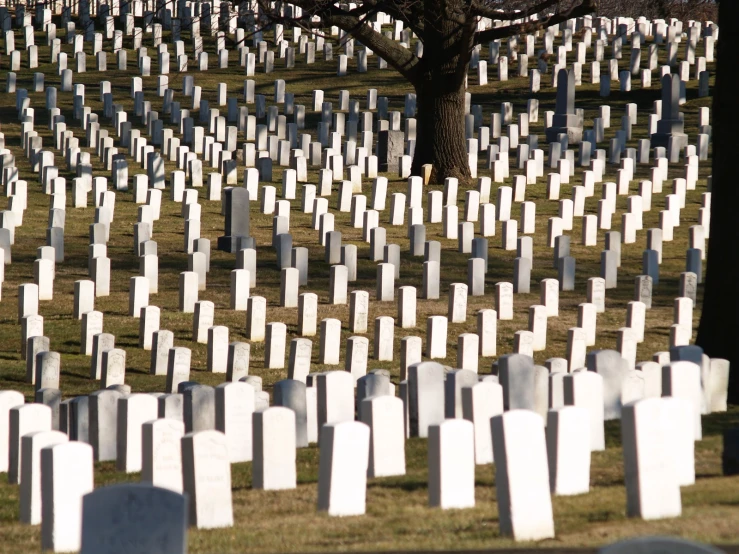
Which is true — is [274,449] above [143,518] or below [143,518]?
below

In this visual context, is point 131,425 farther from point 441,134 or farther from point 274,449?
point 441,134

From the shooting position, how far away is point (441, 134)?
19.9 metres

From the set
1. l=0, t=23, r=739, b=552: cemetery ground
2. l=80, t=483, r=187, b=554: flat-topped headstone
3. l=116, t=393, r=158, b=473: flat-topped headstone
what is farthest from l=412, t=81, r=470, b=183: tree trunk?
l=80, t=483, r=187, b=554: flat-topped headstone

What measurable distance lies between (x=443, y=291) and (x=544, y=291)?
58.8 inches

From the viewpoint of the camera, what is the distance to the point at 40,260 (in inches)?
485

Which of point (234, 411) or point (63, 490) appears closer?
point (63, 490)

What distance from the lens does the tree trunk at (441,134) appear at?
777 inches

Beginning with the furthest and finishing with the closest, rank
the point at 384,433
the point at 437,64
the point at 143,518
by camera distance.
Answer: the point at 437,64 → the point at 384,433 → the point at 143,518

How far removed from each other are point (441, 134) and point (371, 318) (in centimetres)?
858

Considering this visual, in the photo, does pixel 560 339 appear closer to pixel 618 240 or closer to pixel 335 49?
pixel 618 240

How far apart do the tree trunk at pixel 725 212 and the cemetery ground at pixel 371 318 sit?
1.23m

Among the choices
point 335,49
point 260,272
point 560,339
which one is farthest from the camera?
point 335,49

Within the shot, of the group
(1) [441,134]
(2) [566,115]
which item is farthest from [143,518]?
(2) [566,115]

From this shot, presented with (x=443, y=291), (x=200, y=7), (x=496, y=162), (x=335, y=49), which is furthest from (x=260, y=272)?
(x=200, y=7)
